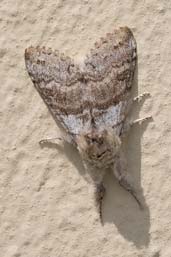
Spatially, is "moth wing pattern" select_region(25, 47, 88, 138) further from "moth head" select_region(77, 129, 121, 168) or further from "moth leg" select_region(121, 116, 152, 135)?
"moth leg" select_region(121, 116, 152, 135)

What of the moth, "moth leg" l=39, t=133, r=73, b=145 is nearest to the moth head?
the moth

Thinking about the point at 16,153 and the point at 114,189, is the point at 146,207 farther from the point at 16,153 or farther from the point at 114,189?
the point at 16,153

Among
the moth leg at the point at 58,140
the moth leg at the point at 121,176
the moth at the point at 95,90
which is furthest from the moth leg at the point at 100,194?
the moth leg at the point at 58,140

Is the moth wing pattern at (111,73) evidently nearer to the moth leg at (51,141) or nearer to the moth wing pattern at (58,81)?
the moth wing pattern at (58,81)

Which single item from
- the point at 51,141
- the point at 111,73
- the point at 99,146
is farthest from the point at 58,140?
the point at 111,73

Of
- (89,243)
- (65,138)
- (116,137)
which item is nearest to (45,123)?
(65,138)

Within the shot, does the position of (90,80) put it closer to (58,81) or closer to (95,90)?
(95,90)

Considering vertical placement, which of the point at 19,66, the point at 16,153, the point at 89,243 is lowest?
the point at 89,243

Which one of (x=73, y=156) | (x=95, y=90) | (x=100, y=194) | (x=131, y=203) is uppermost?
(x=95, y=90)
